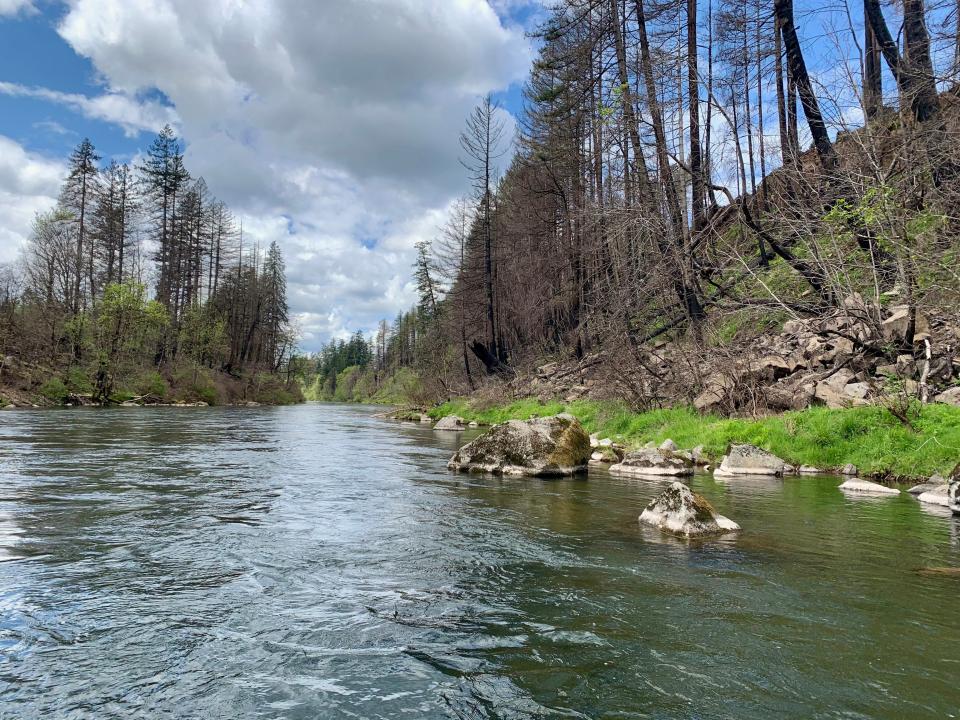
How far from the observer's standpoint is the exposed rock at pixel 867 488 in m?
6.65

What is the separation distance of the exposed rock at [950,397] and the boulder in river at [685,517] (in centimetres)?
496

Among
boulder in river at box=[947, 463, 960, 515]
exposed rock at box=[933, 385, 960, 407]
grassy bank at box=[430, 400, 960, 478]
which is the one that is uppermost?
exposed rock at box=[933, 385, 960, 407]

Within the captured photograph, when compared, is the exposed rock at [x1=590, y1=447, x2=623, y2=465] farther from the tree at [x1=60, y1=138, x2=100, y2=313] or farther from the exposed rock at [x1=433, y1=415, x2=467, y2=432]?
the tree at [x1=60, y1=138, x2=100, y2=313]

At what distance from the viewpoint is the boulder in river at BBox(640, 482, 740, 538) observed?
4840 mm

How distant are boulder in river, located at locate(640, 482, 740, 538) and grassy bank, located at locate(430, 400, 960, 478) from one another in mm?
4029

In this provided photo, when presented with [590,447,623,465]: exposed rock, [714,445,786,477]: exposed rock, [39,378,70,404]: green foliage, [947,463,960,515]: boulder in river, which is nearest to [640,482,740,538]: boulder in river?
[947,463,960,515]: boulder in river

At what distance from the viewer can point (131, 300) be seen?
35094 mm

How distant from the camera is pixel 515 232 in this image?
29.7 metres

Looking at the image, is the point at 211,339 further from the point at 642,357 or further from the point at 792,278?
the point at 792,278

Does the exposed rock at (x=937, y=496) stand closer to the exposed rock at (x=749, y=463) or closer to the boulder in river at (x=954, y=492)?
the boulder in river at (x=954, y=492)

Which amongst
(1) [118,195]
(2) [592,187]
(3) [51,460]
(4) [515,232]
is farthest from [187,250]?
(3) [51,460]

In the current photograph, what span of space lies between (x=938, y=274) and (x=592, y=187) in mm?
14521

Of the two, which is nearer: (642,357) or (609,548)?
(609,548)

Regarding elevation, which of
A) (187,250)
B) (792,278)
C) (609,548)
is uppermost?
(187,250)
